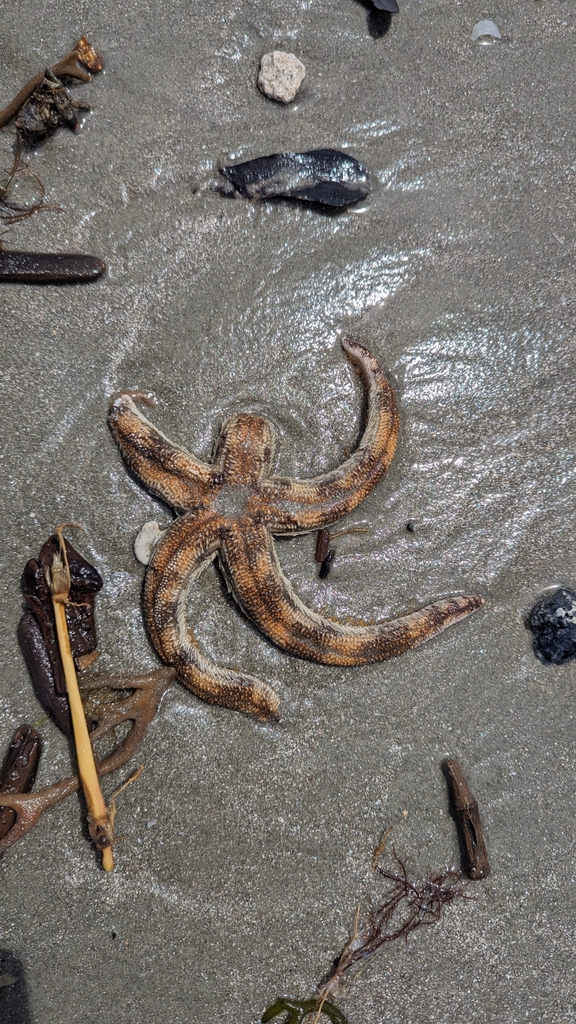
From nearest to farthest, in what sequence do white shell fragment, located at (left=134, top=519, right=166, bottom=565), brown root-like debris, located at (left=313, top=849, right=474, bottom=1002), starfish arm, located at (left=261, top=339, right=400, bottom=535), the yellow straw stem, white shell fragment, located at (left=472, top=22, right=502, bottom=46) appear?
the yellow straw stem, starfish arm, located at (left=261, top=339, right=400, bottom=535), brown root-like debris, located at (left=313, top=849, right=474, bottom=1002), white shell fragment, located at (left=134, top=519, right=166, bottom=565), white shell fragment, located at (left=472, top=22, right=502, bottom=46)

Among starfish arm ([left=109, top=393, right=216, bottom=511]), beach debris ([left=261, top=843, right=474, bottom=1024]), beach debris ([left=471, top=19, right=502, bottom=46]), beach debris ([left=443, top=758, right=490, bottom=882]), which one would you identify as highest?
beach debris ([left=471, top=19, right=502, bottom=46])

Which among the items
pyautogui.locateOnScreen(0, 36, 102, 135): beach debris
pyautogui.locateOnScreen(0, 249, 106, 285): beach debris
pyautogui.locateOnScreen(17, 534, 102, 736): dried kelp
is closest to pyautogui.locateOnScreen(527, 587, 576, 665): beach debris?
pyautogui.locateOnScreen(17, 534, 102, 736): dried kelp

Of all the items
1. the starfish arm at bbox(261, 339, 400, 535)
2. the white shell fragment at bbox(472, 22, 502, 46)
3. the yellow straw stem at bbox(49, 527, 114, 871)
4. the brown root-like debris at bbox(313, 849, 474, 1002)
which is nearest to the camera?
the yellow straw stem at bbox(49, 527, 114, 871)

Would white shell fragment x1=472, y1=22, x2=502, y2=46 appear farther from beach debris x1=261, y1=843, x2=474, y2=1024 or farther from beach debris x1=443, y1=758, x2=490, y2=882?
beach debris x1=261, y1=843, x2=474, y2=1024

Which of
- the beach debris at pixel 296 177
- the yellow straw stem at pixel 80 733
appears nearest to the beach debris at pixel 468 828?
the yellow straw stem at pixel 80 733

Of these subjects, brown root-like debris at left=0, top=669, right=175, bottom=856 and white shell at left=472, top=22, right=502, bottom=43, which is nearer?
brown root-like debris at left=0, top=669, right=175, bottom=856

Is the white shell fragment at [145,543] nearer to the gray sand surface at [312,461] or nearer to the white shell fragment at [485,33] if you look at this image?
the gray sand surface at [312,461]

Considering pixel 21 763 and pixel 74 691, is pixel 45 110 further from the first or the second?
pixel 21 763
